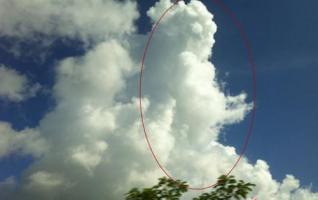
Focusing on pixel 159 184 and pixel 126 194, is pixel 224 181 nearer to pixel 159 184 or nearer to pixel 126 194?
pixel 159 184

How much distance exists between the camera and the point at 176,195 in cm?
2816

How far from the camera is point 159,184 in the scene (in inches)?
1112

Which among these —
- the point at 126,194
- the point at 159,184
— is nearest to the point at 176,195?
the point at 159,184

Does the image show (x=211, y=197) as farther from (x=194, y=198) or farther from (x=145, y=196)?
(x=145, y=196)

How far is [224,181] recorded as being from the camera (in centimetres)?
2838

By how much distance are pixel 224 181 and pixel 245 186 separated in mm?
1234

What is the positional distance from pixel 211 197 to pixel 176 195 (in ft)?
6.64

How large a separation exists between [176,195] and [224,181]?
2.93m

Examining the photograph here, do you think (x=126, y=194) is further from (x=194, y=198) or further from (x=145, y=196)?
(x=194, y=198)

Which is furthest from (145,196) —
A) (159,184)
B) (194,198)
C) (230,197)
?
(230,197)

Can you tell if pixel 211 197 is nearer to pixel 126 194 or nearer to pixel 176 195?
pixel 176 195

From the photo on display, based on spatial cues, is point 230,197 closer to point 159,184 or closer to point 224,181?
point 224,181

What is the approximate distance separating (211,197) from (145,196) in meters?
3.81

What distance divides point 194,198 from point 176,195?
1.47 m
